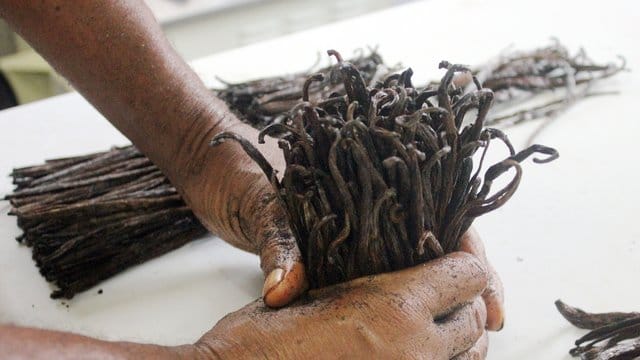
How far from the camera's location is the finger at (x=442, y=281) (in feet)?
3.00

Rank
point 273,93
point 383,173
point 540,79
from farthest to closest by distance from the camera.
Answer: point 540,79 → point 273,93 → point 383,173

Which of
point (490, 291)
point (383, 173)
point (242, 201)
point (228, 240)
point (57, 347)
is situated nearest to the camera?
point (57, 347)

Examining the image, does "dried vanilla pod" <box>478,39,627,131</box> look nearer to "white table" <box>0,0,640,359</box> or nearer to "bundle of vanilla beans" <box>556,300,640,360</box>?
"white table" <box>0,0,640,359</box>

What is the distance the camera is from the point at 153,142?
1271mm

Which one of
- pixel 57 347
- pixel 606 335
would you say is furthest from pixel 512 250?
pixel 57 347

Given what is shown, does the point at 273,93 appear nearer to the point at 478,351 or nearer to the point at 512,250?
the point at 512,250

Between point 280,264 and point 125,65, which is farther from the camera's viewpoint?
point 125,65

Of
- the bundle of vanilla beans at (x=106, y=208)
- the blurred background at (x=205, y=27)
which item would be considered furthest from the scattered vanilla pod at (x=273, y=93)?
the blurred background at (x=205, y=27)

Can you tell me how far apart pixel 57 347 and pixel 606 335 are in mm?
728

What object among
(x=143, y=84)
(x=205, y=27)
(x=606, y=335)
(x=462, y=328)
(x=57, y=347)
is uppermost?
(x=143, y=84)

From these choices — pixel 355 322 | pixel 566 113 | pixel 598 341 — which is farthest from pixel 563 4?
pixel 355 322

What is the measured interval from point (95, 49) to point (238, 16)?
6.95 ft

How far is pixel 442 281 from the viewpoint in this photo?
3.05 feet

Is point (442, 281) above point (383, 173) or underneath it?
underneath
